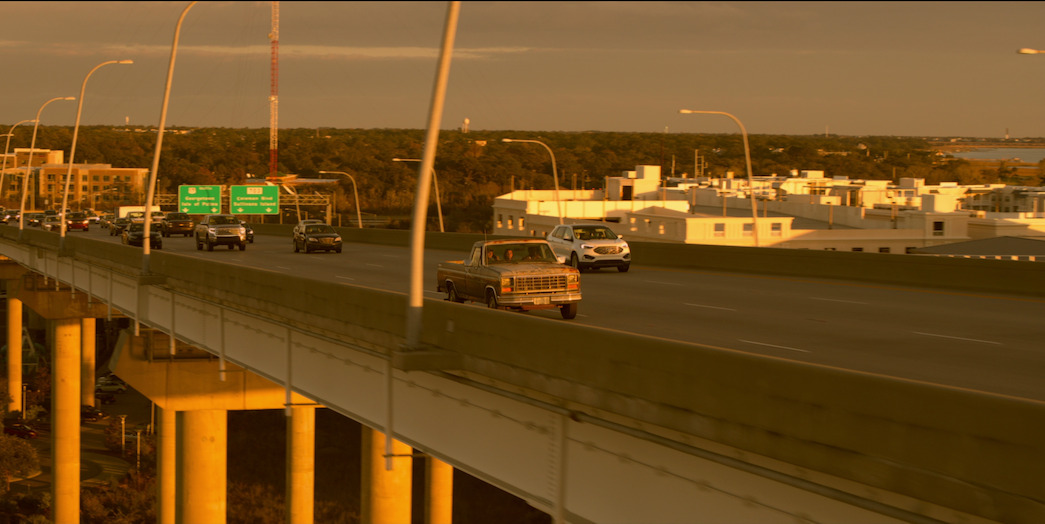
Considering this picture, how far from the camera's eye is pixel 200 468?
36.3 meters

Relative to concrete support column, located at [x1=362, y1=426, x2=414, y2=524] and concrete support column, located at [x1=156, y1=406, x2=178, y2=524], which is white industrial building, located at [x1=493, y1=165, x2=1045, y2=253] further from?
concrete support column, located at [x1=362, y1=426, x2=414, y2=524]

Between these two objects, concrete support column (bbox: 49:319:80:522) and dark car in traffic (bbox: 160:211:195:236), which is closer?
concrete support column (bbox: 49:319:80:522)

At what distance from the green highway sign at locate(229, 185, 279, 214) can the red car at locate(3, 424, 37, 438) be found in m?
21.8

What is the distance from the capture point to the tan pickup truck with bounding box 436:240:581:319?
23.0m

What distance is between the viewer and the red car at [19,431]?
76.4 metres

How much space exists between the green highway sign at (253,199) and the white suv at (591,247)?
55.7 m

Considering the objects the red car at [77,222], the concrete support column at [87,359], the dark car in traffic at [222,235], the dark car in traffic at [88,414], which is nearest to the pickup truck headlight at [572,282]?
the dark car in traffic at [222,235]

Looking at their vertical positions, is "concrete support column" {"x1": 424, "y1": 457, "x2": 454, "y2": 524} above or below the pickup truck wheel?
below

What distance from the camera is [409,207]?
506 ft

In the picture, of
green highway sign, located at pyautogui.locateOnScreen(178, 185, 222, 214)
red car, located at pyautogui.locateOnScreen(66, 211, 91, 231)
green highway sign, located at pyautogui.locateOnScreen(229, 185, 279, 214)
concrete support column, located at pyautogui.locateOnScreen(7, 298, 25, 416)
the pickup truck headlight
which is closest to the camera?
the pickup truck headlight

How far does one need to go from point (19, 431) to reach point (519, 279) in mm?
63821

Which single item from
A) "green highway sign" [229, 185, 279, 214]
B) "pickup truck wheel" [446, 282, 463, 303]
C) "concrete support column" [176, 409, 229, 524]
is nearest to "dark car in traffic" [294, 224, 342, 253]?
"concrete support column" [176, 409, 229, 524]

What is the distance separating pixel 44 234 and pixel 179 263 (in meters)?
25.5

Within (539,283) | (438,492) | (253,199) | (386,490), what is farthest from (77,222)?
(539,283)
